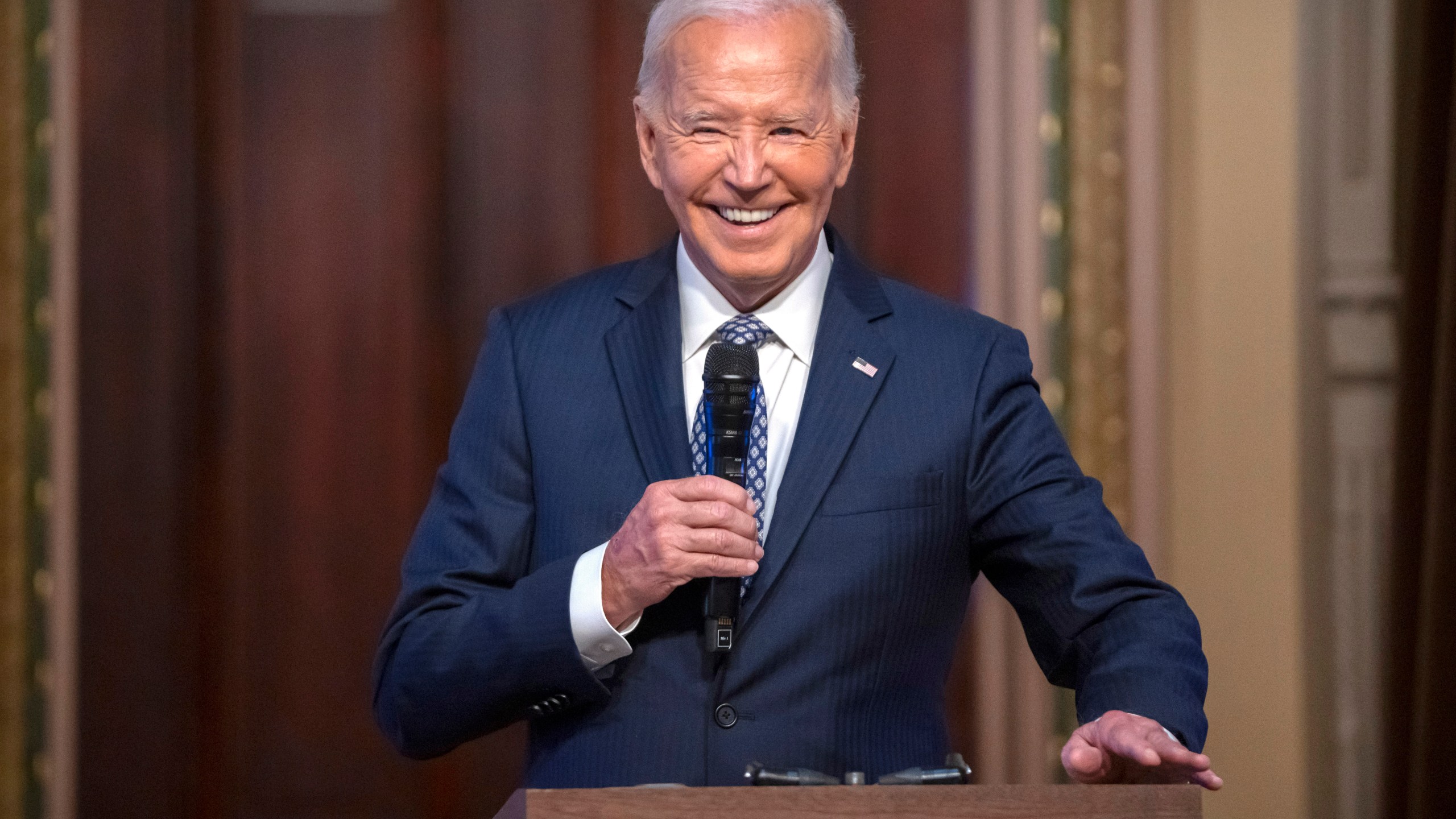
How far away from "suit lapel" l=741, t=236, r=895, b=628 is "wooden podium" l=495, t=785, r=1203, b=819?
54 cm

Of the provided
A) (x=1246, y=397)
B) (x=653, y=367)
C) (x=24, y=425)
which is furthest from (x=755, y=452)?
(x=24, y=425)

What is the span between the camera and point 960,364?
5.83 feet

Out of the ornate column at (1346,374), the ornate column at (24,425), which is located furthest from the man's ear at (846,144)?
the ornate column at (24,425)

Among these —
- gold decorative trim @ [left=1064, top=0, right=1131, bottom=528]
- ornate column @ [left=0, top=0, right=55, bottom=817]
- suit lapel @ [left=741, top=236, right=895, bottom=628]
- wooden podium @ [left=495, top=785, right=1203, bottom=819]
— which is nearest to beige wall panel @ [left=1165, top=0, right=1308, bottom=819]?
gold decorative trim @ [left=1064, top=0, right=1131, bottom=528]

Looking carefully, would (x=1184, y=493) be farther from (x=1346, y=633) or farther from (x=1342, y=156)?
(x=1342, y=156)

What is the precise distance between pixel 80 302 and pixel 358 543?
744 mm

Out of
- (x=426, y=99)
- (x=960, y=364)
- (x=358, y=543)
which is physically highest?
(x=426, y=99)

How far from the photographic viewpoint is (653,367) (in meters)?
1.74

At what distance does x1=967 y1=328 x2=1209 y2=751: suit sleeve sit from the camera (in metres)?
1.54

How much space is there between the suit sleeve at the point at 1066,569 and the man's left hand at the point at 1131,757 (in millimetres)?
124

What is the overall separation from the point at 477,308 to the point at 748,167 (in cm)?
136

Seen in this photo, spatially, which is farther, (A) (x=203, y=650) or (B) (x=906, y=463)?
(A) (x=203, y=650)

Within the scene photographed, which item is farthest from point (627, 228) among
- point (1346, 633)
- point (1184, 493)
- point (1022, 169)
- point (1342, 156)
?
point (1346, 633)

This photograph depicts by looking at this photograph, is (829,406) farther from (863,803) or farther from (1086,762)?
(863,803)
